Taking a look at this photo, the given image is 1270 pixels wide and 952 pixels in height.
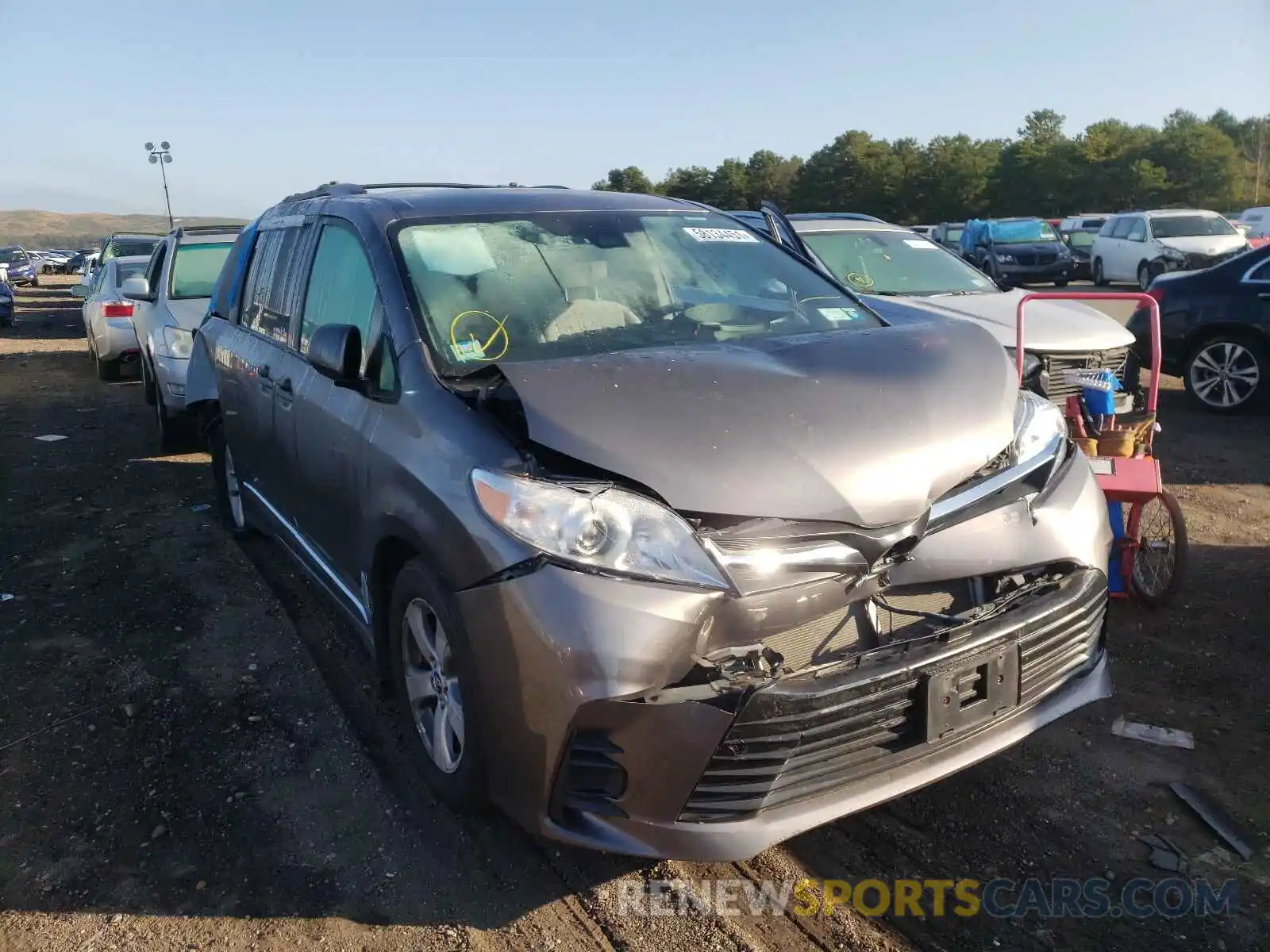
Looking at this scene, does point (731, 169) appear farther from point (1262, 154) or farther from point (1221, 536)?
point (1221, 536)

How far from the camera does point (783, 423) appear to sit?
263cm

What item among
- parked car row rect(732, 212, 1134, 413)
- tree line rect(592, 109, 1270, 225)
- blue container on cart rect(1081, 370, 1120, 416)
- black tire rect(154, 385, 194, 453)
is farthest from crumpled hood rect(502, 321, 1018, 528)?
tree line rect(592, 109, 1270, 225)

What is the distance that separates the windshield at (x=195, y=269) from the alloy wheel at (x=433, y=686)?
723 cm

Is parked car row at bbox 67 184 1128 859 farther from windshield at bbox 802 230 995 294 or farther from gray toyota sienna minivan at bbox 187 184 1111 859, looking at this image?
windshield at bbox 802 230 995 294

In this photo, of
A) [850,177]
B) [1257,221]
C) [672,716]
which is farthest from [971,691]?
[850,177]

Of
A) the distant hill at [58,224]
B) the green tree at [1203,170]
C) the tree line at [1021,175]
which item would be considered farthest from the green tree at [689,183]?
the distant hill at [58,224]

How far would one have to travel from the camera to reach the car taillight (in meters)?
11.8

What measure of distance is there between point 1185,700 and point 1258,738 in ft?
1.00

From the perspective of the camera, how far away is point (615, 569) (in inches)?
93.7

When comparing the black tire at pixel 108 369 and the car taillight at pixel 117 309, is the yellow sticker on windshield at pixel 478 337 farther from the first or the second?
the black tire at pixel 108 369

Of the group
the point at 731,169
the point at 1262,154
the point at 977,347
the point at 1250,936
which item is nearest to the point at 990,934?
the point at 1250,936

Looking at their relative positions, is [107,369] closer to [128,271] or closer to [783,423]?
[128,271]

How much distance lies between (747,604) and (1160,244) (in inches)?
859

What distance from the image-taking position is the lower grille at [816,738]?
2324mm
